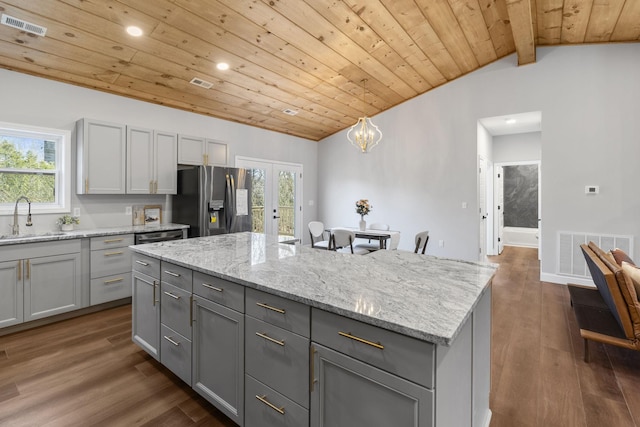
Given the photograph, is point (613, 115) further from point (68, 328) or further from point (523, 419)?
point (68, 328)

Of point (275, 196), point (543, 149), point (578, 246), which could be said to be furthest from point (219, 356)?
point (543, 149)

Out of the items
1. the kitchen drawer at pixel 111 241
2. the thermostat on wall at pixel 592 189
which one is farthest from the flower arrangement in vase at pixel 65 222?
the thermostat on wall at pixel 592 189

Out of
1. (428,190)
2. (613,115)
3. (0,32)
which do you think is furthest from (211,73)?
(613,115)

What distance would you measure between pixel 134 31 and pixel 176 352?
2.91 meters

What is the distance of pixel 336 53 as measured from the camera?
3.93 meters

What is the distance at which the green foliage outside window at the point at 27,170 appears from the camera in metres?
3.32

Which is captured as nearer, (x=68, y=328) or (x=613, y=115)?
(x=68, y=328)

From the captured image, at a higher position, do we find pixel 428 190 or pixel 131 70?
pixel 131 70

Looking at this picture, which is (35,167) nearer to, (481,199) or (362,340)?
(362,340)

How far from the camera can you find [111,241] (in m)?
3.50

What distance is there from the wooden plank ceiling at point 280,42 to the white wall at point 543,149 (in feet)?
1.07

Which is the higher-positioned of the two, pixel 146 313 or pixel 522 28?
pixel 522 28

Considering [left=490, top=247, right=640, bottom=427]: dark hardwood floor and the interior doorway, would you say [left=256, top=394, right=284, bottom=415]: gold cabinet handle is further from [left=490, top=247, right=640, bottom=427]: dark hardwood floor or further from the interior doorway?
the interior doorway

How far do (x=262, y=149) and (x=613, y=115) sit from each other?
5443 millimetres
